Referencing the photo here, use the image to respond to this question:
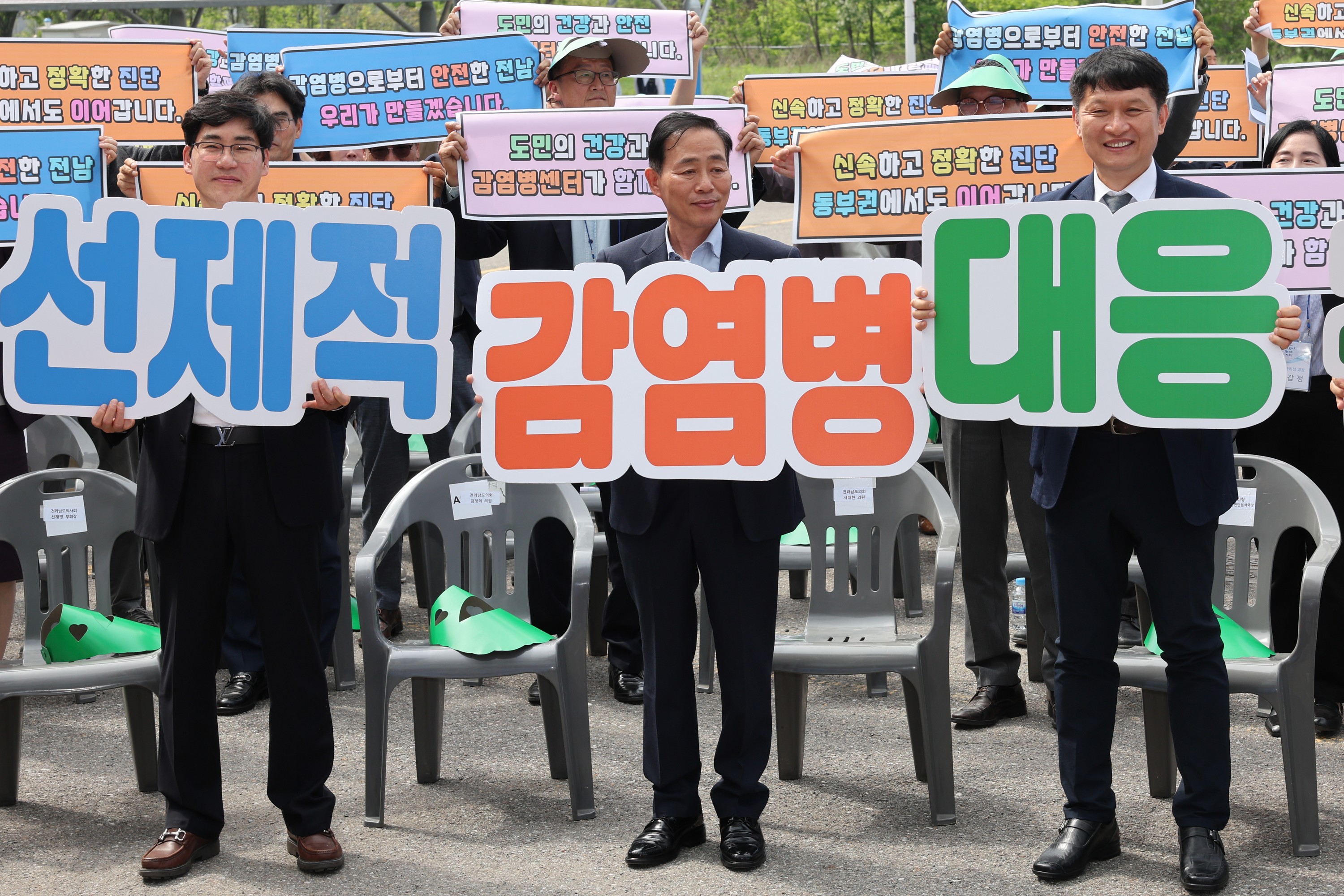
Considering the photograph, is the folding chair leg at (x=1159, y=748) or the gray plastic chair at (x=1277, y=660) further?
the folding chair leg at (x=1159, y=748)

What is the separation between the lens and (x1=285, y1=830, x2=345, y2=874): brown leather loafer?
397cm

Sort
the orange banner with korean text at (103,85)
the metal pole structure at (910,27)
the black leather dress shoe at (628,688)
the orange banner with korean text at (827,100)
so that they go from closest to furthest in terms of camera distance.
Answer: the black leather dress shoe at (628,688) < the orange banner with korean text at (103,85) < the orange banner with korean text at (827,100) < the metal pole structure at (910,27)

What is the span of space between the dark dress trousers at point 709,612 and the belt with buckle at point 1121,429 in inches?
35.7

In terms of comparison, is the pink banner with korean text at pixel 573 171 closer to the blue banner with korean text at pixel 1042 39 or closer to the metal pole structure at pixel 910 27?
the blue banner with korean text at pixel 1042 39

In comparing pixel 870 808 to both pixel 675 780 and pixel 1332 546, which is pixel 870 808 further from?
pixel 1332 546

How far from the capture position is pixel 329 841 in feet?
13.1

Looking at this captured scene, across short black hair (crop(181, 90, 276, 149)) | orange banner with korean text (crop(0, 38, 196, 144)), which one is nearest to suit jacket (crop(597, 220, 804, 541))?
short black hair (crop(181, 90, 276, 149))

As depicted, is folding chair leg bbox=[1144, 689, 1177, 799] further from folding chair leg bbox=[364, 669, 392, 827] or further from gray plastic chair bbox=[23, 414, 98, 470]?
gray plastic chair bbox=[23, 414, 98, 470]

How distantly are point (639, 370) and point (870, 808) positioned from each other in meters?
1.55

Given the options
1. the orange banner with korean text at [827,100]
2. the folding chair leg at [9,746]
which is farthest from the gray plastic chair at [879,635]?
the orange banner with korean text at [827,100]

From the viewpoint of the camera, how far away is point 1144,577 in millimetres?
3770

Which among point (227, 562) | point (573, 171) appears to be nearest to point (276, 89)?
point (573, 171)

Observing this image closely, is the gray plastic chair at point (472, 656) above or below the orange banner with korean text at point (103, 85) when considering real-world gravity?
below

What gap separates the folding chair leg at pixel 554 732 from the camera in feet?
14.9
